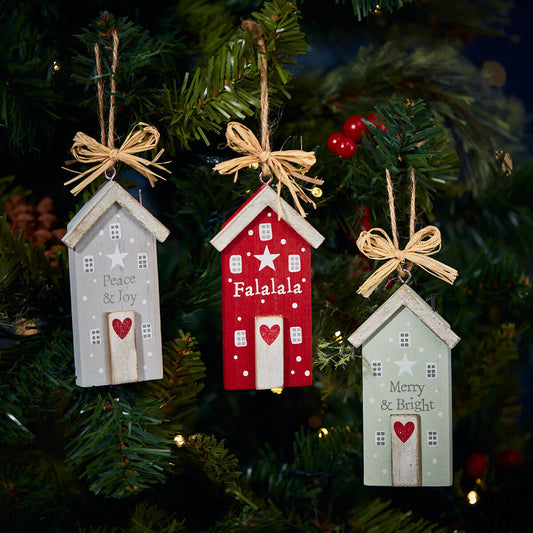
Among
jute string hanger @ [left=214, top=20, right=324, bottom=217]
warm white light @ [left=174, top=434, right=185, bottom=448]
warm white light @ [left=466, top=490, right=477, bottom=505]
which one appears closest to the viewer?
jute string hanger @ [left=214, top=20, right=324, bottom=217]

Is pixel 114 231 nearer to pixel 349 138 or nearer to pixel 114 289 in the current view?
pixel 114 289

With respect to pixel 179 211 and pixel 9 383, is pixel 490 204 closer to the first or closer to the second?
pixel 179 211

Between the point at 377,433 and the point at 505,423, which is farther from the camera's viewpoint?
the point at 505,423

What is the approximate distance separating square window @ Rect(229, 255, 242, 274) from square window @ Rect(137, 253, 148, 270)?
0.40 feet

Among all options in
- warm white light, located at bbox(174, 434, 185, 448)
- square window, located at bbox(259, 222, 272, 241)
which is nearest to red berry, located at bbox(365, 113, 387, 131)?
square window, located at bbox(259, 222, 272, 241)

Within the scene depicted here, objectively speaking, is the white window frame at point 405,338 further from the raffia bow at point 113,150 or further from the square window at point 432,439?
the raffia bow at point 113,150

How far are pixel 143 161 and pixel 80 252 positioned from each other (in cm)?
16

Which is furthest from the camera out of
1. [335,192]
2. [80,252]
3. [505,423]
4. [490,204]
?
[505,423]

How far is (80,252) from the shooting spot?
2.82 ft

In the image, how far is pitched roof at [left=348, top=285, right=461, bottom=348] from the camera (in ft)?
2.87

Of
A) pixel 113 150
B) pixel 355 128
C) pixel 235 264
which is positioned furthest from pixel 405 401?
pixel 113 150

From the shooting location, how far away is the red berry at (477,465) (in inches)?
46.8

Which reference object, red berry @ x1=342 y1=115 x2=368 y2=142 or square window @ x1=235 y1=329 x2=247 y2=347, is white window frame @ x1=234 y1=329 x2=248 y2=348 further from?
red berry @ x1=342 y1=115 x2=368 y2=142

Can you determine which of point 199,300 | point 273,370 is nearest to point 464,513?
point 273,370
